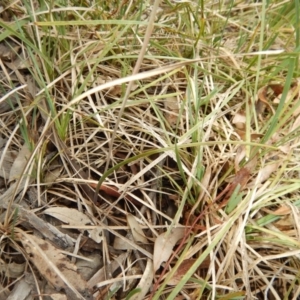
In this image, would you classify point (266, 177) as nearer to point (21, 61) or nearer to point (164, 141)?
point (164, 141)

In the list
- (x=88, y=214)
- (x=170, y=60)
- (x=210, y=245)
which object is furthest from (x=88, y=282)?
(x=170, y=60)

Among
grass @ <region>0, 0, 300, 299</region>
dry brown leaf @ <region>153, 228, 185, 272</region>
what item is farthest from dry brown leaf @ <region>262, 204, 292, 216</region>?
dry brown leaf @ <region>153, 228, 185, 272</region>

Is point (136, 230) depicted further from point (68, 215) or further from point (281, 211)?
point (281, 211)

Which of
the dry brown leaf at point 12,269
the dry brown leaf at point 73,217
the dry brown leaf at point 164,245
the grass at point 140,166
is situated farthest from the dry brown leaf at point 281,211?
the dry brown leaf at point 12,269

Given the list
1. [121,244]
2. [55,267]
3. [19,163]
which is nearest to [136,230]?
[121,244]

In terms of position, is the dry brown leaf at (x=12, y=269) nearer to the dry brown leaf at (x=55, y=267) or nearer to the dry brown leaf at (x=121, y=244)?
the dry brown leaf at (x=55, y=267)

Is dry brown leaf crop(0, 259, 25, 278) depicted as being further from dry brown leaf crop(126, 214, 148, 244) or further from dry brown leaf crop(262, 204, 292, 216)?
dry brown leaf crop(262, 204, 292, 216)
